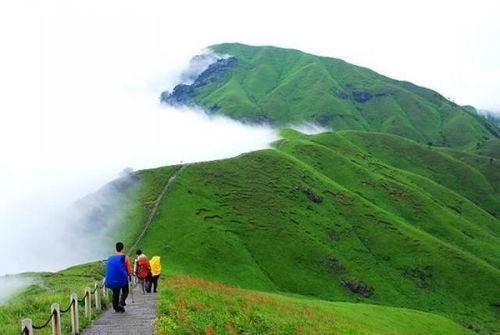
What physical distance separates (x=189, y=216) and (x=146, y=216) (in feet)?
43.4

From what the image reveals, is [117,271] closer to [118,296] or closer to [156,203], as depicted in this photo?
[118,296]

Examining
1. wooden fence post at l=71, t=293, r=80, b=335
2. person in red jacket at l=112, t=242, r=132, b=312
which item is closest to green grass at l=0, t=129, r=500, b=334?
person in red jacket at l=112, t=242, r=132, b=312

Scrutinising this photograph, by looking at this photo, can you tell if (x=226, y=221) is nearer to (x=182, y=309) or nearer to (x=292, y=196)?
(x=292, y=196)

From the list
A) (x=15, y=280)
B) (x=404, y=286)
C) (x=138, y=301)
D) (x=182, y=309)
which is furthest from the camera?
(x=404, y=286)

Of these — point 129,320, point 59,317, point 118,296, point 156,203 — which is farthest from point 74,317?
point 156,203

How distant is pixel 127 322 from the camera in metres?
27.7

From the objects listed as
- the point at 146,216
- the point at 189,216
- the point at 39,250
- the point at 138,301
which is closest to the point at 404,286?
the point at 189,216

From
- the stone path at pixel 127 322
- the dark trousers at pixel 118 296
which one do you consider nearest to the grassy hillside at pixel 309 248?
the stone path at pixel 127 322

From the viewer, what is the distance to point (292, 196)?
189000mm

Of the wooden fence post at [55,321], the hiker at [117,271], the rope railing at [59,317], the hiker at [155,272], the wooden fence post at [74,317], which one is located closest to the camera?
the rope railing at [59,317]

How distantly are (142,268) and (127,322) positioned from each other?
16133mm

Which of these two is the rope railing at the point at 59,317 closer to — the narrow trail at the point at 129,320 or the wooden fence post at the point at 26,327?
the wooden fence post at the point at 26,327

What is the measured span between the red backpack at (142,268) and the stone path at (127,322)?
29.7ft

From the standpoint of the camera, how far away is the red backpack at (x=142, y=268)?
142 ft
